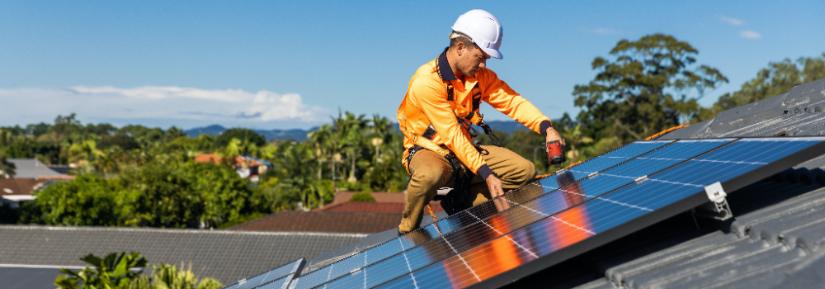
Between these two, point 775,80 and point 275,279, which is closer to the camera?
point 275,279

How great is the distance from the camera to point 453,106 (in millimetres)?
6238

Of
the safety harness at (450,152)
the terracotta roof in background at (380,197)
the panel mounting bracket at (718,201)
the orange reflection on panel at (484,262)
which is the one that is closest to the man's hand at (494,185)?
the safety harness at (450,152)

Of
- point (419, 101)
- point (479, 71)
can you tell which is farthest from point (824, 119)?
point (419, 101)

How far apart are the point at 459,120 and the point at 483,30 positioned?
2.85 ft

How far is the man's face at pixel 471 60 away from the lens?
5824 mm

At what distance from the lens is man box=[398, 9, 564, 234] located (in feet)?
19.1

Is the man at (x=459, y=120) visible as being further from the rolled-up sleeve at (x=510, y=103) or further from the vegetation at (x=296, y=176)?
the vegetation at (x=296, y=176)

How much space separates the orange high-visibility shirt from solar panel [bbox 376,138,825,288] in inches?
45.2

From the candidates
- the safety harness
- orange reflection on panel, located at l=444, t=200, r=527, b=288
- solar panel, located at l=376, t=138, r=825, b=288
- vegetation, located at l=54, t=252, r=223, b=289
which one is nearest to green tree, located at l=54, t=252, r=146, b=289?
vegetation, located at l=54, t=252, r=223, b=289

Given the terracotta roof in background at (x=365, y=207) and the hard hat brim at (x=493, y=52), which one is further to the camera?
the terracotta roof in background at (x=365, y=207)

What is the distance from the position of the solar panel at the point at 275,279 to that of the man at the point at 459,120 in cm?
95

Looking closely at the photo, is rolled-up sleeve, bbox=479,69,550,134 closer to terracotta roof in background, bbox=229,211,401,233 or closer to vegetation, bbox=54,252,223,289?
vegetation, bbox=54,252,223,289

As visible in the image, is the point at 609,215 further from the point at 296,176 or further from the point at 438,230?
the point at 296,176

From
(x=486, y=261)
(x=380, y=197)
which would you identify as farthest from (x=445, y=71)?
(x=380, y=197)
